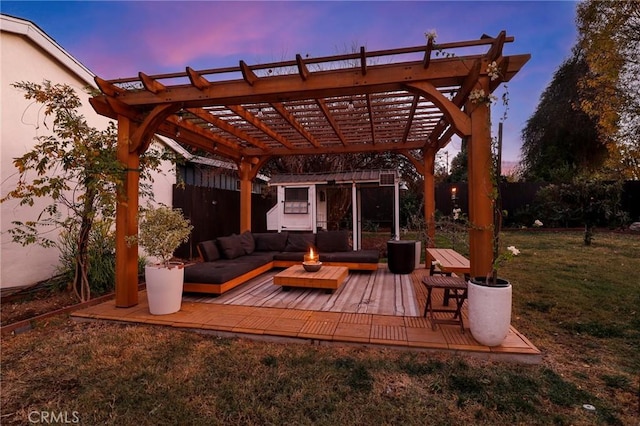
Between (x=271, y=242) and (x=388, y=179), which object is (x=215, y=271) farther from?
(x=388, y=179)

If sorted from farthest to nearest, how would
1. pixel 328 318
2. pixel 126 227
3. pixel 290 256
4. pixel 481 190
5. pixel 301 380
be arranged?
pixel 290 256
pixel 126 227
pixel 328 318
pixel 481 190
pixel 301 380

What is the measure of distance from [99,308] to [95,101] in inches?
108

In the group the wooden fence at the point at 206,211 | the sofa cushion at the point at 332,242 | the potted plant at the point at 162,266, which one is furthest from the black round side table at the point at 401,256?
the wooden fence at the point at 206,211

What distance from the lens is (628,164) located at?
314 inches

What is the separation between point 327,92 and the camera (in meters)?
3.79

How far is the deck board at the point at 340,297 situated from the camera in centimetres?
404

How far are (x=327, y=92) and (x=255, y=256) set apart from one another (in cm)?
373

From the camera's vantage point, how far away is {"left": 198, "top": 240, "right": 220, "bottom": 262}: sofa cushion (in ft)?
18.4

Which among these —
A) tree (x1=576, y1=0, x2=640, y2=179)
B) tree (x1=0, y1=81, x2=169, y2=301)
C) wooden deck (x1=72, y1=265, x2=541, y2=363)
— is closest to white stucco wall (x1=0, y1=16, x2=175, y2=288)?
tree (x1=0, y1=81, x2=169, y2=301)

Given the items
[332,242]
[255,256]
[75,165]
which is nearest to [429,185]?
[332,242]

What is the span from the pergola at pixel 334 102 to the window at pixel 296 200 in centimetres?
321

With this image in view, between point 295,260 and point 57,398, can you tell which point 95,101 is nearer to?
point 57,398

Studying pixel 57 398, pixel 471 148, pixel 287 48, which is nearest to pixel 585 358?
pixel 471 148

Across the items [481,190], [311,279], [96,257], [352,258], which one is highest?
[481,190]
